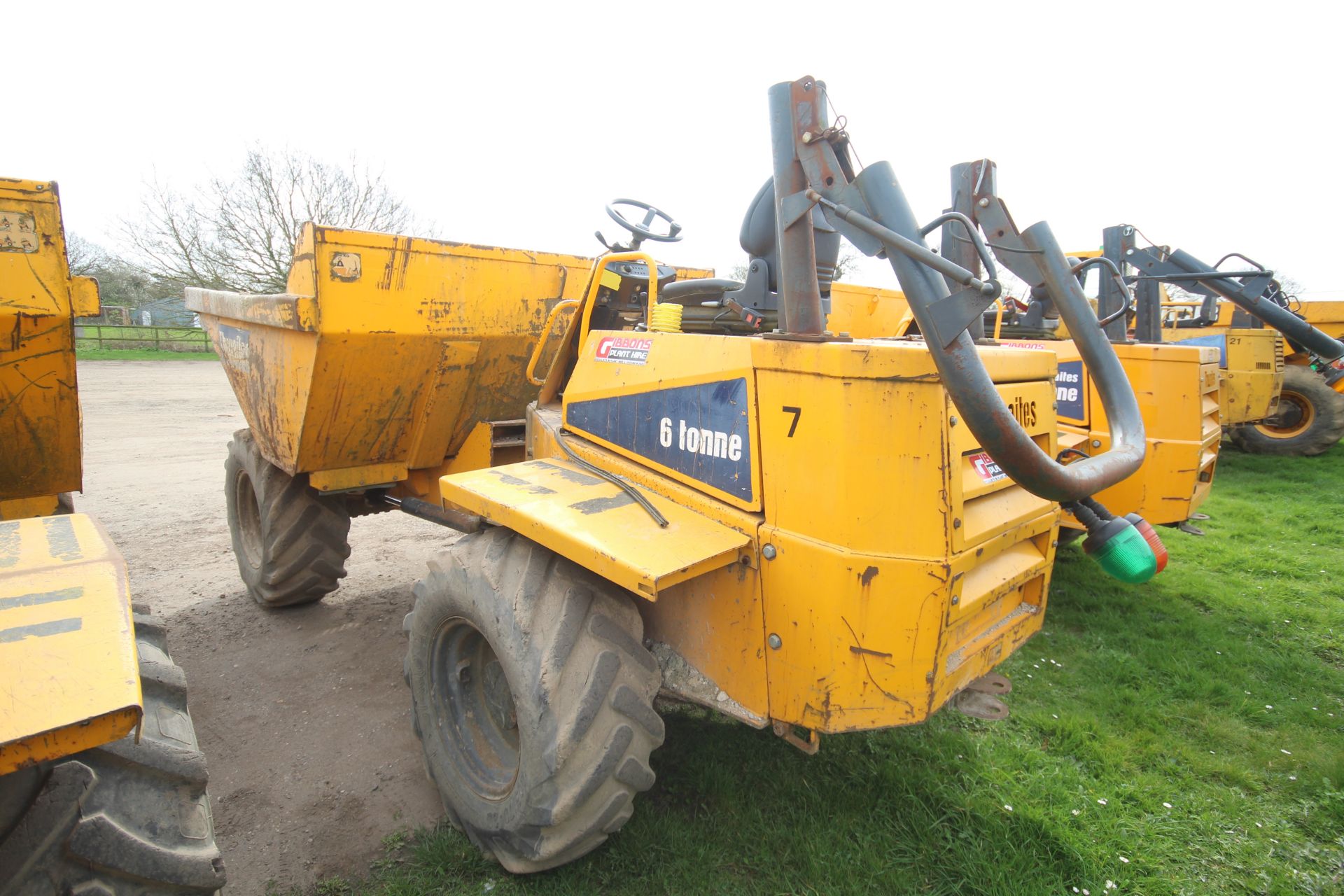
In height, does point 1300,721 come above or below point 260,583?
below

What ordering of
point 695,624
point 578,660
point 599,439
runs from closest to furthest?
1. point 578,660
2. point 695,624
3. point 599,439

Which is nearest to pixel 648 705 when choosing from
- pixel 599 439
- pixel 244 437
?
pixel 599 439

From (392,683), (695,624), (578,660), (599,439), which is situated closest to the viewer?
(578,660)

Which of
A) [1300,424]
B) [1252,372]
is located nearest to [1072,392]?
[1252,372]

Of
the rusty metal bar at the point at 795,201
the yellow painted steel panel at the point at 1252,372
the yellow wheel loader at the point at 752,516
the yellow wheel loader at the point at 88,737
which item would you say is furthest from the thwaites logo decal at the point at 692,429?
the yellow painted steel panel at the point at 1252,372

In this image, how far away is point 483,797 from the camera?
2.53m

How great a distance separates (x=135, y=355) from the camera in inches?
986

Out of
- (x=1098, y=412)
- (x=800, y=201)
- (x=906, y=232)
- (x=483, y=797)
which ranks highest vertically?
(x=800, y=201)

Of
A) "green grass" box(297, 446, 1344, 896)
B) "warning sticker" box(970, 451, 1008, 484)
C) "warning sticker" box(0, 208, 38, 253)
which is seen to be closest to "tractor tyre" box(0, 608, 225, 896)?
"green grass" box(297, 446, 1344, 896)

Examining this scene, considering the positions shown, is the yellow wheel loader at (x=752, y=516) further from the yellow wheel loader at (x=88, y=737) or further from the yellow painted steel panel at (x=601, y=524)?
the yellow wheel loader at (x=88, y=737)

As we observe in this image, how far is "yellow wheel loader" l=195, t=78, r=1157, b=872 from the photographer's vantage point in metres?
1.93

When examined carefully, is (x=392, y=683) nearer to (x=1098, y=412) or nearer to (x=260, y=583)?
(x=260, y=583)

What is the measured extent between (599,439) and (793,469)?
39.7 inches

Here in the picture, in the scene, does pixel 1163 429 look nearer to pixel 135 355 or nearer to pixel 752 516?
pixel 752 516
